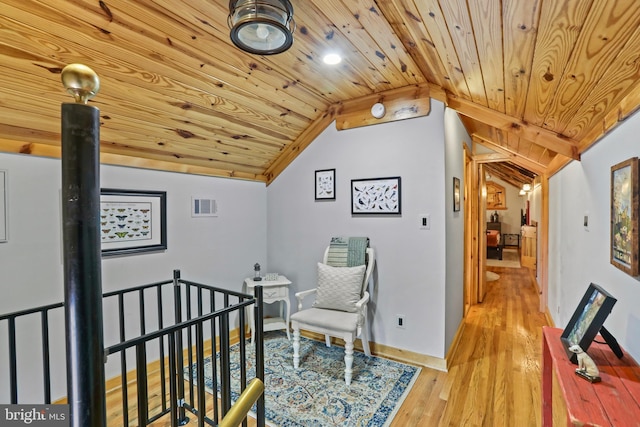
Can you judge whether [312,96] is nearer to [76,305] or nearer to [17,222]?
[17,222]

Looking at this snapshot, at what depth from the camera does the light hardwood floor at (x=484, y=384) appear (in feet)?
6.70

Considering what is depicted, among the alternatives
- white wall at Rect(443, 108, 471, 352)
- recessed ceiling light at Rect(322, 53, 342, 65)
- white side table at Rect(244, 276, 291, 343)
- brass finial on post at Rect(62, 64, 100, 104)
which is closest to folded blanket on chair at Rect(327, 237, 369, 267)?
white side table at Rect(244, 276, 291, 343)

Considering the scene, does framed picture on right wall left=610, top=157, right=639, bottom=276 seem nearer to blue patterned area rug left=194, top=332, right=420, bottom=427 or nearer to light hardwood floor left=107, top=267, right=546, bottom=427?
light hardwood floor left=107, top=267, right=546, bottom=427

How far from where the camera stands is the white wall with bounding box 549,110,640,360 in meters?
1.42

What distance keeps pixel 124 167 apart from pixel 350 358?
7.71 ft

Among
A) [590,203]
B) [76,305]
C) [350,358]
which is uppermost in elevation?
[590,203]

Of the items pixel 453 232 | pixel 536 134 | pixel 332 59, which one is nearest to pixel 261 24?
pixel 332 59

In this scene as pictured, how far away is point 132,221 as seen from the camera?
8.36 ft

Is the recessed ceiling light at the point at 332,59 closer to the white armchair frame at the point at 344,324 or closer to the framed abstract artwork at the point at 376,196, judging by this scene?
the framed abstract artwork at the point at 376,196

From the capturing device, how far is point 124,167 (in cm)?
248

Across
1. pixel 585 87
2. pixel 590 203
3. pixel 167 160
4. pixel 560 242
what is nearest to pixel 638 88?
pixel 585 87

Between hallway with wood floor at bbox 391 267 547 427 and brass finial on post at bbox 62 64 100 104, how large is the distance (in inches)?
90.6

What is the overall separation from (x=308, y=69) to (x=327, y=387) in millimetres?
2427

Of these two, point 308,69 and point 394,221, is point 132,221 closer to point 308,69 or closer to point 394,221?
point 308,69
